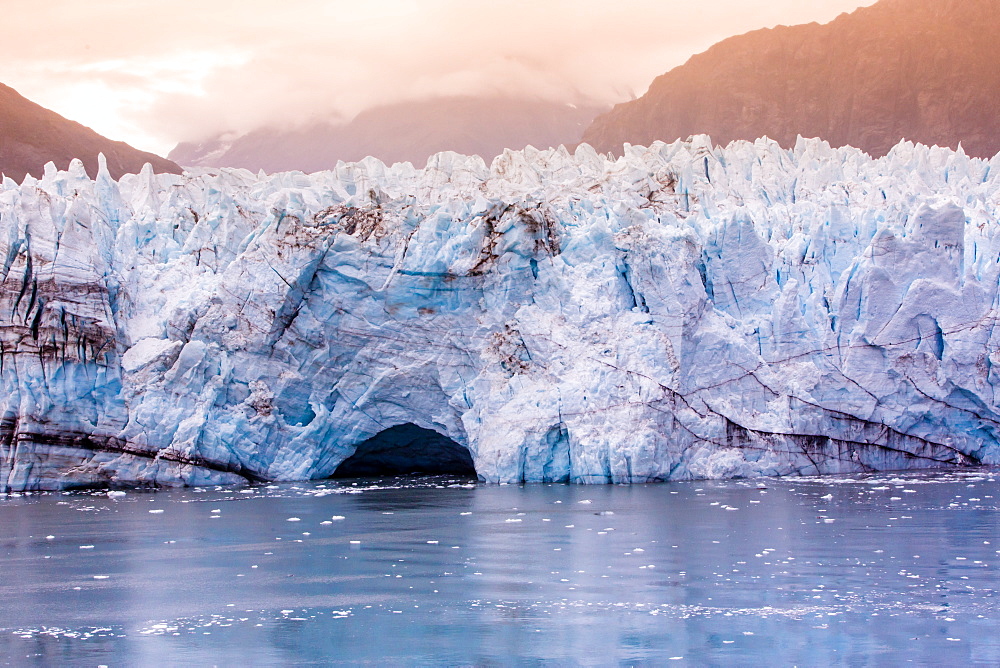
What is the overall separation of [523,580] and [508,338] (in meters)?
8.58

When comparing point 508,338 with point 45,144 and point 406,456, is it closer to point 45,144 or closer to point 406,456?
point 406,456

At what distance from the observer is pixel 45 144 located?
42.9 meters

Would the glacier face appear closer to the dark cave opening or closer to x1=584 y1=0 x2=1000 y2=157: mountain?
the dark cave opening

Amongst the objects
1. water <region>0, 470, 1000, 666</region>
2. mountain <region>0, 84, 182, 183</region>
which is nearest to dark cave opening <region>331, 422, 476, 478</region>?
water <region>0, 470, 1000, 666</region>

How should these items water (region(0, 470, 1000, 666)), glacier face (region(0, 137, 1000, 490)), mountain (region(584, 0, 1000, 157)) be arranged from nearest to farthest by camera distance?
water (region(0, 470, 1000, 666))
glacier face (region(0, 137, 1000, 490))
mountain (region(584, 0, 1000, 157))

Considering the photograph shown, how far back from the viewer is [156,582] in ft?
30.0

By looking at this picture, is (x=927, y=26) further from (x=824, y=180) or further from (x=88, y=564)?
(x=88, y=564)

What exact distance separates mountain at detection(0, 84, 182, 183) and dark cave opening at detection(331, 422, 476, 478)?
25.8 metres

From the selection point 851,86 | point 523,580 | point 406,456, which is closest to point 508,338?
point 406,456

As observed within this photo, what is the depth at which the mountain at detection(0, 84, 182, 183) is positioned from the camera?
41.4 meters

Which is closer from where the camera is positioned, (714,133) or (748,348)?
(748,348)

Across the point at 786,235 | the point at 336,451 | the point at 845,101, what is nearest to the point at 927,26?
the point at 845,101

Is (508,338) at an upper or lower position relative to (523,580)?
upper

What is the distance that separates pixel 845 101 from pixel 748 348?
29768 millimetres
